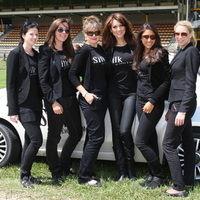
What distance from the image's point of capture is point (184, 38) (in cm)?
289

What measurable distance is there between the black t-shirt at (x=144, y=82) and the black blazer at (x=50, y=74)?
909 mm

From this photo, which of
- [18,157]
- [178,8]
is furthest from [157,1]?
[18,157]

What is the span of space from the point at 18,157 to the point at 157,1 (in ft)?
89.3

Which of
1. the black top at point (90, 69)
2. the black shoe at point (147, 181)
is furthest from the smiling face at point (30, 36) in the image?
the black shoe at point (147, 181)

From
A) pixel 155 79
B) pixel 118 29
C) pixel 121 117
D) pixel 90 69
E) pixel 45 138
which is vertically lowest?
pixel 45 138

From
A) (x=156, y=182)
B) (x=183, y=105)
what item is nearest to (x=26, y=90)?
(x=183, y=105)

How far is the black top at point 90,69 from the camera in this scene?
318 cm

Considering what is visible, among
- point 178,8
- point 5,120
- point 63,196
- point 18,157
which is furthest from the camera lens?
point 178,8

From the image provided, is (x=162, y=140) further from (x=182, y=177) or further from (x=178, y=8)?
(x=178, y=8)

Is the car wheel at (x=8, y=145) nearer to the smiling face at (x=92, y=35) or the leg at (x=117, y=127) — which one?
the leg at (x=117, y=127)

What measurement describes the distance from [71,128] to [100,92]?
1.93 ft

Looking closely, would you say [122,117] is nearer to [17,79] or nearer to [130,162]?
[130,162]

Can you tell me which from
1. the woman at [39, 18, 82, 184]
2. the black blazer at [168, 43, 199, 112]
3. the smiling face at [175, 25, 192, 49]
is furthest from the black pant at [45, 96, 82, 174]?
the smiling face at [175, 25, 192, 49]

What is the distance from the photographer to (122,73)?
130 inches
